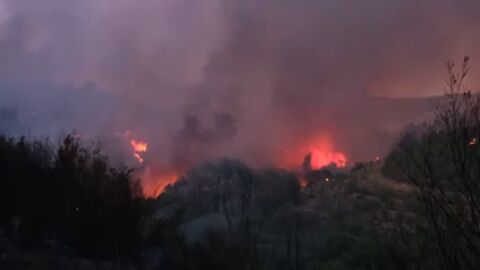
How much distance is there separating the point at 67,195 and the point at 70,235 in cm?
124

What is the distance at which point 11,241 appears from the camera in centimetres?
1442

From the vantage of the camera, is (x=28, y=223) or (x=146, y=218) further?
(x=146, y=218)

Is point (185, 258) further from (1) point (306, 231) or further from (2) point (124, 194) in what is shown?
(1) point (306, 231)

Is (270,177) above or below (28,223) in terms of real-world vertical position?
above

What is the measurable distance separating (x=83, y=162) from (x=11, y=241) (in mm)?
5114

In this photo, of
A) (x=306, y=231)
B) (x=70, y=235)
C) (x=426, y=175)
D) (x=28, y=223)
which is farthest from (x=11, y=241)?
(x=306, y=231)

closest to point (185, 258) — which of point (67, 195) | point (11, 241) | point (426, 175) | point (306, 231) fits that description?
point (67, 195)

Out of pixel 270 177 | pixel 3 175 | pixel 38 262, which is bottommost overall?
pixel 38 262

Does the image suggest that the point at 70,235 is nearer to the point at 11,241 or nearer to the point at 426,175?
the point at 11,241

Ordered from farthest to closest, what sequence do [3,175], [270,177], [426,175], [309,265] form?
[270,177], [309,265], [3,175], [426,175]

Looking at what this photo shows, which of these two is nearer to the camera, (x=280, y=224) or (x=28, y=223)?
(x=28, y=223)

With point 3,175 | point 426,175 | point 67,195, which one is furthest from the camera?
point 67,195

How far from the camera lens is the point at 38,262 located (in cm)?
1345

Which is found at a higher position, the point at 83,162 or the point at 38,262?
the point at 83,162
